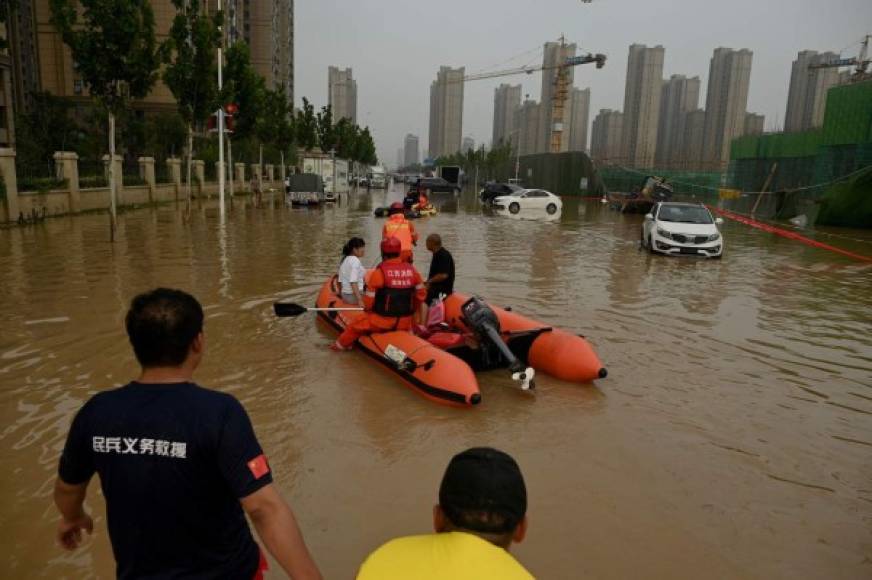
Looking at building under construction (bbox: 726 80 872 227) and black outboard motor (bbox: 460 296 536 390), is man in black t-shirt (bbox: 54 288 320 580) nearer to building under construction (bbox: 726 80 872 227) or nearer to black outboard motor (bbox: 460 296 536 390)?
black outboard motor (bbox: 460 296 536 390)

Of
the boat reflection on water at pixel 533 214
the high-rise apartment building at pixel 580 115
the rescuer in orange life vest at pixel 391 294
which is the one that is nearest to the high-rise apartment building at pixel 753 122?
the high-rise apartment building at pixel 580 115

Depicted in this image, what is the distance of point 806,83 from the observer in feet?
307

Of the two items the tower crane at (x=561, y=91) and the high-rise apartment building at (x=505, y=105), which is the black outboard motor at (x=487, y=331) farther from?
the high-rise apartment building at (x=505, y=105)

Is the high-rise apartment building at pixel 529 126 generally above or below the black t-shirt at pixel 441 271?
above

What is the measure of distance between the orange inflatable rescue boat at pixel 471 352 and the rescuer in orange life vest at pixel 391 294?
14 cm

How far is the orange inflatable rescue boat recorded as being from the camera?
6.26 metres

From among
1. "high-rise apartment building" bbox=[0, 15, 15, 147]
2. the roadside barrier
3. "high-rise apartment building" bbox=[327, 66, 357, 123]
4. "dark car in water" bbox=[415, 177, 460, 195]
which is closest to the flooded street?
the roadside barrier

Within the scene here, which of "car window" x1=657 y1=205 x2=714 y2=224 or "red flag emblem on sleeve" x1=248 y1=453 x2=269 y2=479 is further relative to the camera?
"car window" x1=657 y1=205 x2=714 y2=224

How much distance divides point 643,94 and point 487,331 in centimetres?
10030

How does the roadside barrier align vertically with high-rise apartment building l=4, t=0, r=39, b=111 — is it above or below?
below

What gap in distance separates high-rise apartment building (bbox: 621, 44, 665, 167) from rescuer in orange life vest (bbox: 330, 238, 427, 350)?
93.8 metres

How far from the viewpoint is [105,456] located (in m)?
1.99

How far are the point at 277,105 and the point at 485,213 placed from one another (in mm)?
17417

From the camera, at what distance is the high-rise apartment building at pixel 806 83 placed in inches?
3521
